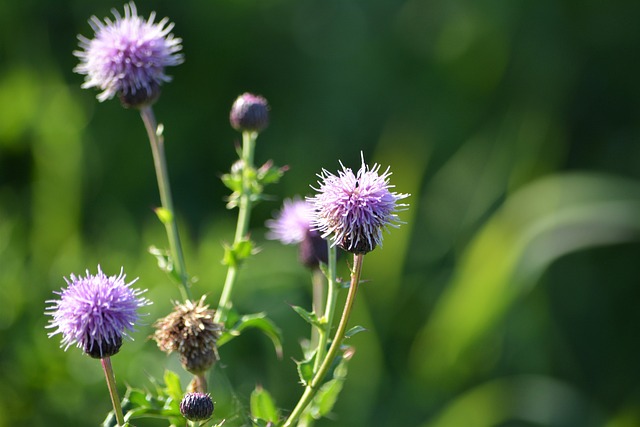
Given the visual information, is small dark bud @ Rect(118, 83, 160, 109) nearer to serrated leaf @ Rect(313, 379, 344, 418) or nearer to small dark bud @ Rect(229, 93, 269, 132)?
small dark bud @ Rect(229, 93, 269, 132)

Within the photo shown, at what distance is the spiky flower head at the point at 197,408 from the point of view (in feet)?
2.97

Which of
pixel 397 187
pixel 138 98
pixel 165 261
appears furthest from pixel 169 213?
pixel 397 187

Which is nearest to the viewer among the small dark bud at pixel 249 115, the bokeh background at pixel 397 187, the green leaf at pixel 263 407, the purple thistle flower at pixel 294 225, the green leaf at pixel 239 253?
the green leaf at pixel 263 407

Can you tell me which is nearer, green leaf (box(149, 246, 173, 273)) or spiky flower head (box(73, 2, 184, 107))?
green leaf (box(149, 246, 173, 273))

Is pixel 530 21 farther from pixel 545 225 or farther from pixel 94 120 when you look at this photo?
pixel 94 120

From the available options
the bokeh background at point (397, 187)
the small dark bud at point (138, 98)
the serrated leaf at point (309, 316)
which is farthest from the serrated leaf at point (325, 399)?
the bokeh background at point (397, 187)

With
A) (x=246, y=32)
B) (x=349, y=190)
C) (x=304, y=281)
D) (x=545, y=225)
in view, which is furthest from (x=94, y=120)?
(x=349, y=190)

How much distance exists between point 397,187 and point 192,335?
6.22 ft

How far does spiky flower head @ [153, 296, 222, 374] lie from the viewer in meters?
0.99

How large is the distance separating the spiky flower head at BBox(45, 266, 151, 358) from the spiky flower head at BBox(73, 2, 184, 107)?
0.35 meters

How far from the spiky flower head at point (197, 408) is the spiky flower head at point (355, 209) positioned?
0.23 meters

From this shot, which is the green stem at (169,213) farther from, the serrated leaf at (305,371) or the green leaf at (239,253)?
the serrated leaf at (305,371)

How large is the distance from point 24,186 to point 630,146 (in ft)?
7.60

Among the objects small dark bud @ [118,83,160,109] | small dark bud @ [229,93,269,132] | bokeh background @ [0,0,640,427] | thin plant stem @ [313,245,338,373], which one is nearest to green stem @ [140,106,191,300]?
small dark bud @ [118,83,160,109]
